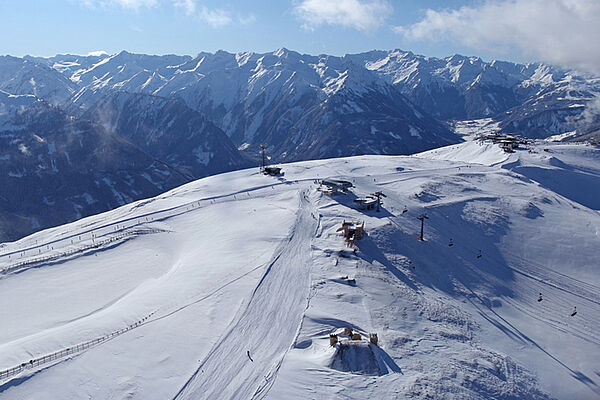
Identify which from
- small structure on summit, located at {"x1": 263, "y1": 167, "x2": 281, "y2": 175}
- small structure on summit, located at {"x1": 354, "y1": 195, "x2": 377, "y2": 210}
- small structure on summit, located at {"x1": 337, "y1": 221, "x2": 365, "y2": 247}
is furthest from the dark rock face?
small structure on summit, located at {"x1": 337, "y1": 221, "x2": 365, "y2": 247}

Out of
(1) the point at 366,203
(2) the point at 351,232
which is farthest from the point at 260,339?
(1) the point at 366,203

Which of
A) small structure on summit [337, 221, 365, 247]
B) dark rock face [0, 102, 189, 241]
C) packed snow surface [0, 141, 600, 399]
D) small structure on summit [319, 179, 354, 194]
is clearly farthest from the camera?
dark rock face [0, 102, 189, 241]

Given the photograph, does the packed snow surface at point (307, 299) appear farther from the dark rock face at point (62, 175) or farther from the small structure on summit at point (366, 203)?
the dark rock face at point (62, 175)

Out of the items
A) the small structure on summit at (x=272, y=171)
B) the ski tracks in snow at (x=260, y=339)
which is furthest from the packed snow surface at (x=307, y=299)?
the small structure on summit at (x=272, y=171)

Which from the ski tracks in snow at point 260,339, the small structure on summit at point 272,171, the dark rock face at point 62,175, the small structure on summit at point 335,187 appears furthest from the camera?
the dark rock face at point 62,175

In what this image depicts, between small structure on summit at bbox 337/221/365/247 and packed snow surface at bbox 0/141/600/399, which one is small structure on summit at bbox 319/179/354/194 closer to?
packed snow surface at bbox 0/141/600/399

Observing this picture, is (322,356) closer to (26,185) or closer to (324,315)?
(324,315)

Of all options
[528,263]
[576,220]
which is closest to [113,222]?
[528,263]
